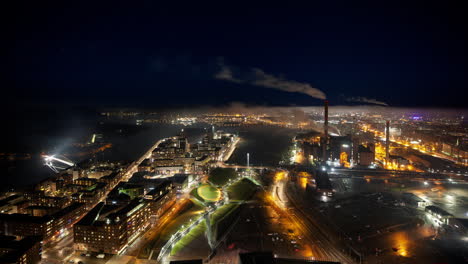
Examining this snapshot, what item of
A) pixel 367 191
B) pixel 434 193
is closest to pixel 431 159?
pixel 434 193

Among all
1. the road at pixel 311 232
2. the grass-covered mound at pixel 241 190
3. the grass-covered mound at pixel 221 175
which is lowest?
the road at pixel 311 232

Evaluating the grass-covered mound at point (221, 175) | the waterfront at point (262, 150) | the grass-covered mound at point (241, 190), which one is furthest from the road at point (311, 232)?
the waterfront at point (262, 150)

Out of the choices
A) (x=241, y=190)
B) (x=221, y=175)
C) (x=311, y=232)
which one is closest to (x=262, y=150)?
(x=221, y=175)

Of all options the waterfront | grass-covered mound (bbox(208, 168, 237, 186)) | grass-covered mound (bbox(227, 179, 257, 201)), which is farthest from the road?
the waterfront

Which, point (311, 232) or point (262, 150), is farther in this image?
point (262, 150)

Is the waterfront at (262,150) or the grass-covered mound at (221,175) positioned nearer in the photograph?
the grass-covered mound at (221,175)

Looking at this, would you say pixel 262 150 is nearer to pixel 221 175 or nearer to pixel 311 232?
pixel 221 175

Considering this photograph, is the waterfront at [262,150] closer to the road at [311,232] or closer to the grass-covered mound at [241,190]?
the grass-covered mound at [241,190]

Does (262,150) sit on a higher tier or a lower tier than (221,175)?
higher

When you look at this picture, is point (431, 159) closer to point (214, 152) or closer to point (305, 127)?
point (214, 152)

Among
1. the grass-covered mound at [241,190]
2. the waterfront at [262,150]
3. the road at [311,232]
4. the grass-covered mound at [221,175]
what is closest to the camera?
the road at [311,232]

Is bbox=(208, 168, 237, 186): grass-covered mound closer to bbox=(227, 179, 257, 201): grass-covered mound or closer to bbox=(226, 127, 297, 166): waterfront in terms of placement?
bbox=(227, 179, 257, 201): grass-covered mound
